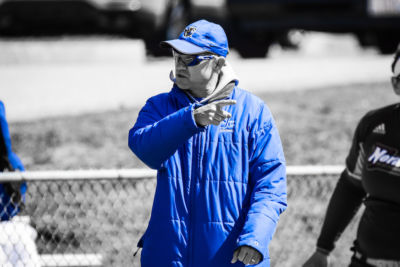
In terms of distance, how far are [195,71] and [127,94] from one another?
5.51 metres

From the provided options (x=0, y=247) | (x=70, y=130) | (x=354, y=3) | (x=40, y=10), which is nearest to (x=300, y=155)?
(x=70, y=130)

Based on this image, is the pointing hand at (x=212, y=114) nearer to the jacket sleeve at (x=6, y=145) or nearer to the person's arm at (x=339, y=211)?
the person's arm at (x=339, y=211)

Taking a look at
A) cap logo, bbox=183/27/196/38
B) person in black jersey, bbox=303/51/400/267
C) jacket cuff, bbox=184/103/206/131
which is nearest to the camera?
jacket cuff, bbox=184/103/206/131

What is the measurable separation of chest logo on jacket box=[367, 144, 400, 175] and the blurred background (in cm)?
97

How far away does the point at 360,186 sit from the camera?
9.02 ft

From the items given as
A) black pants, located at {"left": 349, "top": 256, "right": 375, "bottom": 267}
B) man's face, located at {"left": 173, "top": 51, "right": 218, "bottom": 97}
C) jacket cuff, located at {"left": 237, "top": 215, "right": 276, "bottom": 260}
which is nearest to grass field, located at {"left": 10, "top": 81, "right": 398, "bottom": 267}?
black pants, located at {"left": 349, "top": 256, "right": 375, "bottom": 267}

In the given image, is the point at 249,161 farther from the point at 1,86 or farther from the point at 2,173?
the point at 1,86

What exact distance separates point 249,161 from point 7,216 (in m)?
1.75

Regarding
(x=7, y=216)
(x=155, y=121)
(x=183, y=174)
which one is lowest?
(x=7, y=216)

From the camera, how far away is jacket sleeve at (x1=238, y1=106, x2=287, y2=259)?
212cm

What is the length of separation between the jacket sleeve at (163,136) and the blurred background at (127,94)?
128cm

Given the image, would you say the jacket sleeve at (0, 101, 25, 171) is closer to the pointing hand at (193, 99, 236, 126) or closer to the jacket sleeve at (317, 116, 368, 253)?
the pointing hand at (193, 99, 236, 126)

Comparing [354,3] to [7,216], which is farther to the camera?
[354,3]

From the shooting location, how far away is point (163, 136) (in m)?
2.04
